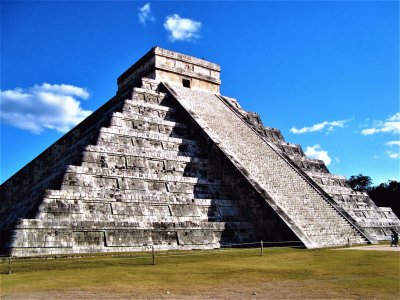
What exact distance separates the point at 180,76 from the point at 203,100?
260 cm

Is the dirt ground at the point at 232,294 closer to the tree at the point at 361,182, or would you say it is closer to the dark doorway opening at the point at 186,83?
the dark doorway opening at the point at 186,83

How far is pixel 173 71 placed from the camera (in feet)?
86.7

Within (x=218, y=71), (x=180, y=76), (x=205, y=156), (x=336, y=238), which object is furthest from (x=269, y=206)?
(x=218, y=71)

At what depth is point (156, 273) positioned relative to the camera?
9.22 meters

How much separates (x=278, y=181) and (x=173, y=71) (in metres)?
11.5

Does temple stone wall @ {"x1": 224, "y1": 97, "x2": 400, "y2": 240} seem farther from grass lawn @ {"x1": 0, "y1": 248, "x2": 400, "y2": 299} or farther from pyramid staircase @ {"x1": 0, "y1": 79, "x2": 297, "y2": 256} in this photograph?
grass lawn @ {"x1": 0, "y1": 248, "x2": 400, "y2": 299}

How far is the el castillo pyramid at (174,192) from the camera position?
518 inches

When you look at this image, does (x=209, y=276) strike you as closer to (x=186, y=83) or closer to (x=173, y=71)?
(x=173, y=71)

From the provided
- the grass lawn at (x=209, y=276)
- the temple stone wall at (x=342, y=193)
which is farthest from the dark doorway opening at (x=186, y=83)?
the grass lawn at (x=209, y=276)

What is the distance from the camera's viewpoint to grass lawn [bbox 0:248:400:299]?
22.9 ft

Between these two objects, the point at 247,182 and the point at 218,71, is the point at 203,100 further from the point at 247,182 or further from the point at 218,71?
the point at 247,182

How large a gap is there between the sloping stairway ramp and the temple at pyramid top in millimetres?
1973

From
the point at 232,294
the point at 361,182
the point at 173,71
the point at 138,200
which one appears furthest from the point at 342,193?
the point at 361,182

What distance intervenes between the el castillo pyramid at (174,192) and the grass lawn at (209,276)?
1.70m
